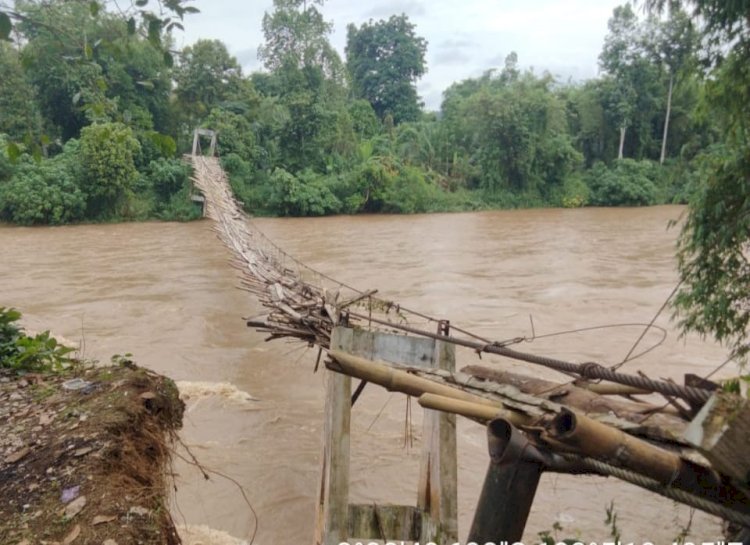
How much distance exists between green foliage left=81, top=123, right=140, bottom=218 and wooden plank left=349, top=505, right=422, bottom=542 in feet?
53.7

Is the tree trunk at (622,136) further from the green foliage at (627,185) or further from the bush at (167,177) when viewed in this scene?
the bush at (167,177)

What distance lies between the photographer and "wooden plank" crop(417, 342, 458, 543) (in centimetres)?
212

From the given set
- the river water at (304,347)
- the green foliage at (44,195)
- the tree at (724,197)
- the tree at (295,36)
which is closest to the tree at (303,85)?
the tree at (295,36)

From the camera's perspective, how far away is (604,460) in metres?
0.95

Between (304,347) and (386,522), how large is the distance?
8.93 ft

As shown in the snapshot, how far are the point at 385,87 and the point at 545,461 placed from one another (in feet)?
99.6

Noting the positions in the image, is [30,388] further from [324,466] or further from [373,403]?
[373,403]

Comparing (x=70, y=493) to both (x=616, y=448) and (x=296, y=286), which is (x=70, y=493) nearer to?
(x=616, y=448)

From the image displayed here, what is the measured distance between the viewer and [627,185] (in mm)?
22281

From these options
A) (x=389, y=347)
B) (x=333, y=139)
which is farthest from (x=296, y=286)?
(x=333, y=139)

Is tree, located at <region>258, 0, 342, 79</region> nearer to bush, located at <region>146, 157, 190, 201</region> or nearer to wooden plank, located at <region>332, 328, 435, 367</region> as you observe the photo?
bush, located at <region>146, 157, 190, 201</region>

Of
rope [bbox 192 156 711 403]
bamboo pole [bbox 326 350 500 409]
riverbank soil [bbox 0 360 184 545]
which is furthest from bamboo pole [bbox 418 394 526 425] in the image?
riverbank soil [bbox 0 360 184 545]

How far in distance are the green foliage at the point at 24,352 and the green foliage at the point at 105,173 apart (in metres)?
14.8

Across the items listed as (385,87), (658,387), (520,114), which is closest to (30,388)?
(658,387)
